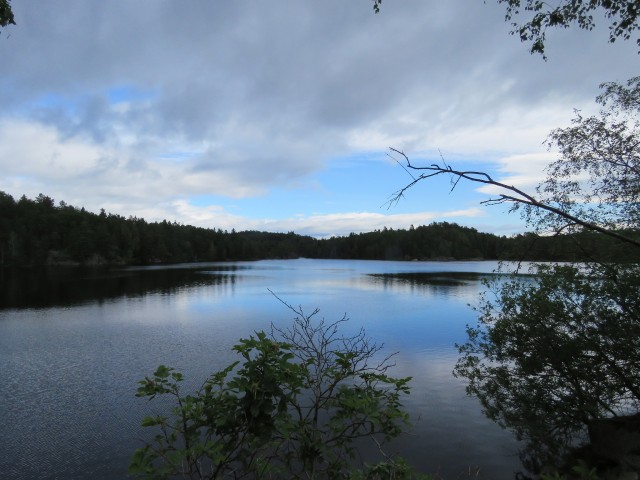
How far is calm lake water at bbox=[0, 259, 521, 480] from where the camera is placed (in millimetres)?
10523

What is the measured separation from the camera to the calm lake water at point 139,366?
10523 mm

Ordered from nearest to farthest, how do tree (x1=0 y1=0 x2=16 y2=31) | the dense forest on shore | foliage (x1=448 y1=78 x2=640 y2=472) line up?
1. tree (x1=0 y1=0 x2=16 y2=31)
2. foliage (x1=448 y1=78 x2=640 y2=472)
3. the dense forest on shore

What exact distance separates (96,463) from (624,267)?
512 inches

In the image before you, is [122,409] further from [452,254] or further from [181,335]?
[452,254]

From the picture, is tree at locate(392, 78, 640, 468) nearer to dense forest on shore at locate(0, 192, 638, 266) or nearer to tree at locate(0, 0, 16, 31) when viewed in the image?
tree at locate(0, 0, 16, 31)

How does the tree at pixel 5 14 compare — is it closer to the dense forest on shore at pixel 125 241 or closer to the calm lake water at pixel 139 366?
the calm lake water at pixel 139 366

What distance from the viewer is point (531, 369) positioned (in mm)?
9789

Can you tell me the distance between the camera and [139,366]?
1752 cm

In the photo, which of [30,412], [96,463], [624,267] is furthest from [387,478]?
[30,412]

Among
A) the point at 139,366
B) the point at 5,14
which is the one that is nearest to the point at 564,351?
the point at 5,14

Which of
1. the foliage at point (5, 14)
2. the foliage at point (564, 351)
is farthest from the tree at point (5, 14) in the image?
the foliage at point (564, 351)

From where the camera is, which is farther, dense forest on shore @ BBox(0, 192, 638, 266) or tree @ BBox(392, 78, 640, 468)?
dense forest on shore @ BBox(0, 192, 638, 266)

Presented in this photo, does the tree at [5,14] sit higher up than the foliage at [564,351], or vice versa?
the tree at [5,14]

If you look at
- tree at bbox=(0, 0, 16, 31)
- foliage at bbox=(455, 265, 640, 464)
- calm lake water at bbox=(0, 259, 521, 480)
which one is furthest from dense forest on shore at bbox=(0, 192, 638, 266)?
tree at bbox=(0, 0, 16, 31)
